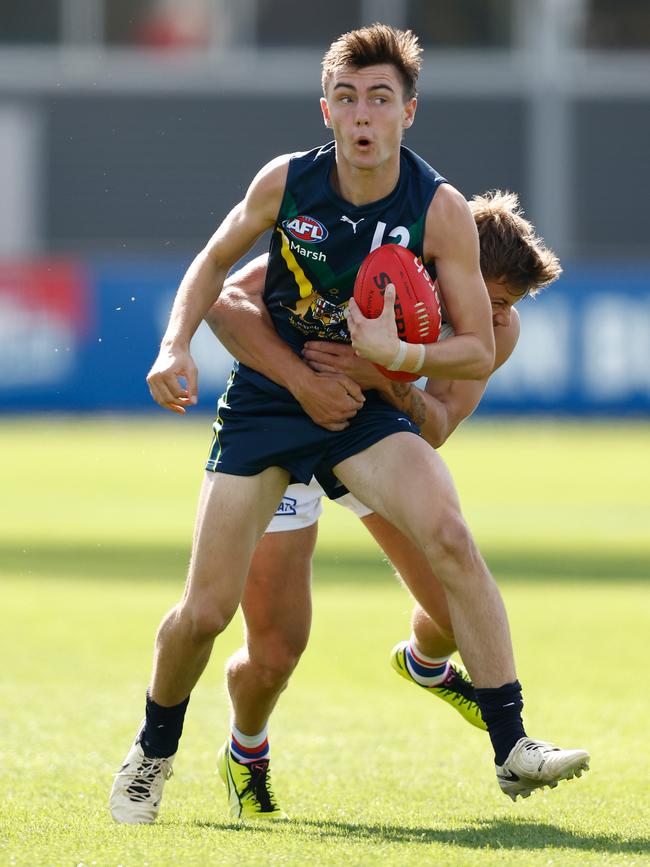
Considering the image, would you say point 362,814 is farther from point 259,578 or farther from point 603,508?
point 603,508

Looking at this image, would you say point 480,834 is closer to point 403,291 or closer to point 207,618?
point 207,618

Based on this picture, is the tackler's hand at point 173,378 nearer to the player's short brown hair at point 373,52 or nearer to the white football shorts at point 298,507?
the white football shorts at point 298,507

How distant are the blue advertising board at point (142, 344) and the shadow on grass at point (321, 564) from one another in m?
9.98

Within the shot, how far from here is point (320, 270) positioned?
19.1 ft

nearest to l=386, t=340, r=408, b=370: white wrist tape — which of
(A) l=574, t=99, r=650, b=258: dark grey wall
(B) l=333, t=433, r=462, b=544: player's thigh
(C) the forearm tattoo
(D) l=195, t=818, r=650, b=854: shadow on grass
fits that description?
(B) l=333, t=433, r=462, b=544: player's thigh

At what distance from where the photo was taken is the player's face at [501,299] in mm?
6273

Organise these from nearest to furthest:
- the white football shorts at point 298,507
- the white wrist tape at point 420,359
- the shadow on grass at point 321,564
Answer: the white wrist tape at point 420,359
the white football shorts at point 298,507
the shadow on grass at point 321,564

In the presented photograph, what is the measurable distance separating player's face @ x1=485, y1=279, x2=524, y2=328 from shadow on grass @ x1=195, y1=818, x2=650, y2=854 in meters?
1.78

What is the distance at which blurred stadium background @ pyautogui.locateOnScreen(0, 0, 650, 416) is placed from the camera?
3139 cm

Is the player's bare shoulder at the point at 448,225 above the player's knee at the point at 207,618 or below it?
above

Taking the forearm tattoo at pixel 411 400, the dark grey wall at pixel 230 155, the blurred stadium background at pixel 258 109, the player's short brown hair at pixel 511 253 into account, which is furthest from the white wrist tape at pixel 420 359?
the dark grey wall at pixel 230 155

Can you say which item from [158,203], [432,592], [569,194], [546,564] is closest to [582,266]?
[569,194]

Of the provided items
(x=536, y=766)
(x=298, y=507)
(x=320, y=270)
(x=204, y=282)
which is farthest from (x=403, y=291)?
(x=536, y=766)

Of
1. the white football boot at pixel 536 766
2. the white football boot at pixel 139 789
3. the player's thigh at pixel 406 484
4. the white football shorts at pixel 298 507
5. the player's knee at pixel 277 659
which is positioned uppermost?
the player's thigh at pixel 406 484
